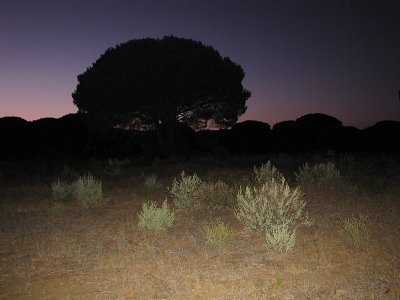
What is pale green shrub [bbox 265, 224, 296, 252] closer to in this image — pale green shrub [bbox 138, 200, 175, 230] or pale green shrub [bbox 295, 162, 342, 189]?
pale green shrub [bbox 138, 200, 175, 230]

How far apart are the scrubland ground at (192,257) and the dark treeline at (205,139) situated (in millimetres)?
24160

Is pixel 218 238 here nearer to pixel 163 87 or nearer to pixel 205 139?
pixel 163 87

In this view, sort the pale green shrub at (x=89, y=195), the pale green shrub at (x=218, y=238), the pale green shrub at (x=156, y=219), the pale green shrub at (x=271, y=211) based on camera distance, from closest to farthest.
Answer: the pale green shrub at (x=218, y=238) < the pale green shrub at (x=271, y=211) < the pale green shrub at (x=156, y=219) < the pale green shrub at (x=89, y=195)

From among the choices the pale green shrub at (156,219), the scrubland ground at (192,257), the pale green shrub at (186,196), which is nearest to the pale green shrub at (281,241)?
the scrubland ground at (192,257)

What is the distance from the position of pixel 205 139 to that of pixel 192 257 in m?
36.6

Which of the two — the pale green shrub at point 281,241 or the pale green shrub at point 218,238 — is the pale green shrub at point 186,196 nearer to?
the pale green shrub at point 218,238

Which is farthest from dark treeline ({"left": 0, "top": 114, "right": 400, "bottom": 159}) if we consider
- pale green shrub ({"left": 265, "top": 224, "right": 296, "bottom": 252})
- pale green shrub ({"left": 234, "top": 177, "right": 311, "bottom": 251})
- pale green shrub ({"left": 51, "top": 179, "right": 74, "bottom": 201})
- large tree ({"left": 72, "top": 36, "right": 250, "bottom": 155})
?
pale green shrub ({"left": 265, "top": 224, "right": 296, "bottom": 252})

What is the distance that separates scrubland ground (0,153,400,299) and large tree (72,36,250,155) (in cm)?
1649

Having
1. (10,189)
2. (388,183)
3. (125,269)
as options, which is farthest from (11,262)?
(388,183)

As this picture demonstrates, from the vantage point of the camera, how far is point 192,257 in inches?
233

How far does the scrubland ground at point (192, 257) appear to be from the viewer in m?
4.76

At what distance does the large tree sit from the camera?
25.1m

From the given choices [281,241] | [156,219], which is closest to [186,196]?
[156,219]

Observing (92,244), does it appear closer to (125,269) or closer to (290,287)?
(125,269)
